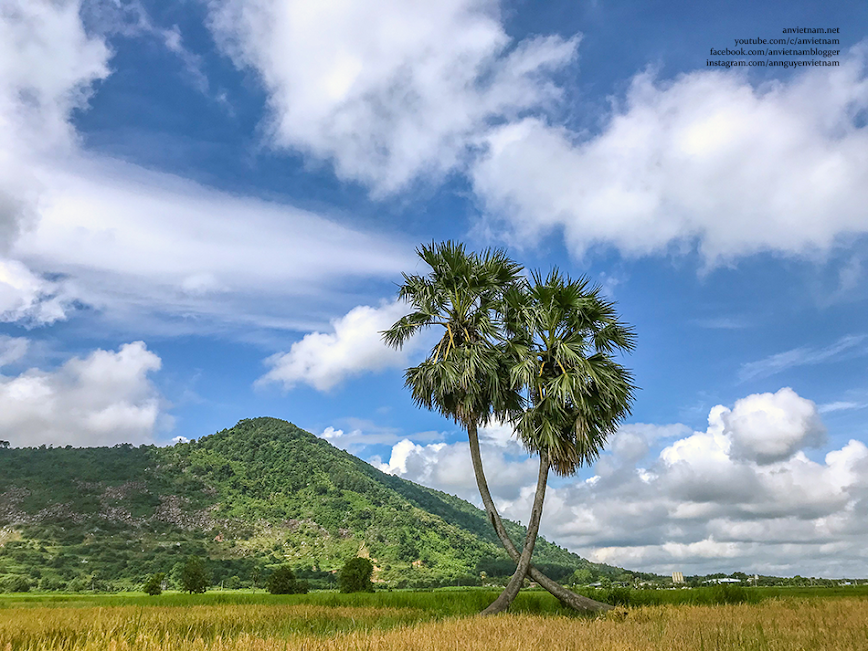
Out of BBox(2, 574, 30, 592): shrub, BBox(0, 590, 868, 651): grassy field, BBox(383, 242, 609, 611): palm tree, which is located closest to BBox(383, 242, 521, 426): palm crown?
BBox(383, 242, 609, 611): palm tree

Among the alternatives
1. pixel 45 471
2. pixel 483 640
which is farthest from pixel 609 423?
pixel 45 471

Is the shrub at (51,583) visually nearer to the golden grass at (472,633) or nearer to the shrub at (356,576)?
the shrub at (356,576)

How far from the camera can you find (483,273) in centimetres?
2331

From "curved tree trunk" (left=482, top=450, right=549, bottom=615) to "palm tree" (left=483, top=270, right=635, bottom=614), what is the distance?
0.03 meters

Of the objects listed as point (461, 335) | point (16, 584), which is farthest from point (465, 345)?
point (16, 584)

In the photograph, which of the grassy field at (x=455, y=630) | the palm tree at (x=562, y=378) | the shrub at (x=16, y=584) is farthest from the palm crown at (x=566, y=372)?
the shrub at (x=16, y=584)

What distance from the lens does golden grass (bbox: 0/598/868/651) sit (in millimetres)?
9039

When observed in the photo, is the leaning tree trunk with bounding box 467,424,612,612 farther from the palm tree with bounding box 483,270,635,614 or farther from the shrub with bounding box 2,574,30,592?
the shrub with bounding box 2,574,30,592

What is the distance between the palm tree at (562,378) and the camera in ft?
67.6

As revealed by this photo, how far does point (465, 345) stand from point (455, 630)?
12265 millimetres

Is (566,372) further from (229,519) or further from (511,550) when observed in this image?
(229,519)

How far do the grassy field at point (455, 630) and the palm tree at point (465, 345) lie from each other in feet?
18.4

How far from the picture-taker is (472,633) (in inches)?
439

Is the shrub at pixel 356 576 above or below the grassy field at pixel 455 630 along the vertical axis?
below
